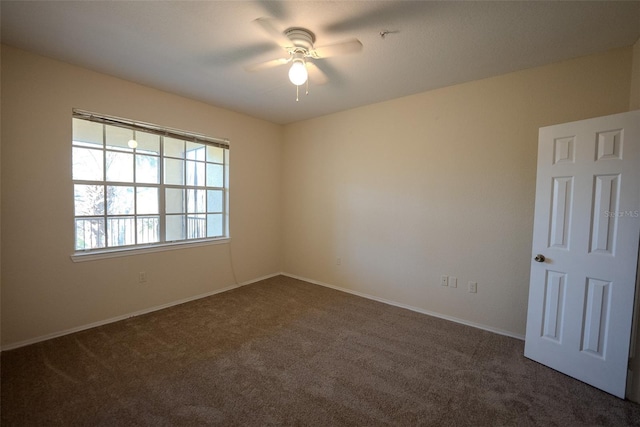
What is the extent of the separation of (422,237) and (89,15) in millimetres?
3595

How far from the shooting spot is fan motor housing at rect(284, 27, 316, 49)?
6.44 feet

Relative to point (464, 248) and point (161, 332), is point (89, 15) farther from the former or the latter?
point (464, 248)

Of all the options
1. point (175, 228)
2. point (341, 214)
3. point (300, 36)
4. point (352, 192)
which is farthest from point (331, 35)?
point (175, 228)

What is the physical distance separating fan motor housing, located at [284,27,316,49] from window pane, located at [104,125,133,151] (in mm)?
2200

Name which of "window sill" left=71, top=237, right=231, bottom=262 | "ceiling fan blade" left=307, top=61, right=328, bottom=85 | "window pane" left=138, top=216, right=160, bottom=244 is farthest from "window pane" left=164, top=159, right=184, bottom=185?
"ceiling fan blade" left=307, top=61, right=328, bottom=85

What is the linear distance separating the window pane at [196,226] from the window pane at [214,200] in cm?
17

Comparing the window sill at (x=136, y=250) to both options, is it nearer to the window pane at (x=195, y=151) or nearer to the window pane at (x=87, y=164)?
the window pane at (x=87, y=164)

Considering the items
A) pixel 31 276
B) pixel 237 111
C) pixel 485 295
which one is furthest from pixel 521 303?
pixel 31 276

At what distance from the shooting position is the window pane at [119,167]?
113 inches

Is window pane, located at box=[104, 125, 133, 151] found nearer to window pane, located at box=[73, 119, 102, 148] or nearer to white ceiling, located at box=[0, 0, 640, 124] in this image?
window pane, located at box=[73, 119, 102, 148]

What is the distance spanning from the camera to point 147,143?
A: 10.3 ft

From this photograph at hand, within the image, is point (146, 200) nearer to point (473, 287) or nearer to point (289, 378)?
point (289, 378)

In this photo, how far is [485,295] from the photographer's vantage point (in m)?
2.82

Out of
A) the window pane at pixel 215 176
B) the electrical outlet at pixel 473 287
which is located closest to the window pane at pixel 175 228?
the window pane at pixel 215 176
